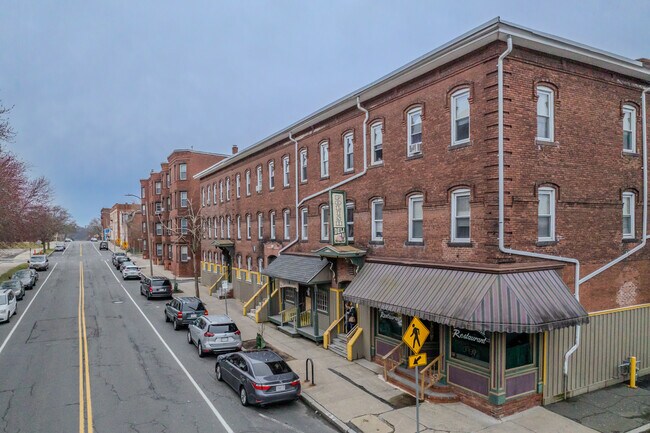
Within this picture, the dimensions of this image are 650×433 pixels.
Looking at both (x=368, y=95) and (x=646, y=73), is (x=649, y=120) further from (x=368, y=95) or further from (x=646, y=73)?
(x=368, y=95)

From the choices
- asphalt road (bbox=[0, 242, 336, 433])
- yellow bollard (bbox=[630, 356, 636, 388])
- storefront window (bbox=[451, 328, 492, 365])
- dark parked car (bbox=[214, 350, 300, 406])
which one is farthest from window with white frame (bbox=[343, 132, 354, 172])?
yellow bollard (bbox=[630, 356, 636, 388])

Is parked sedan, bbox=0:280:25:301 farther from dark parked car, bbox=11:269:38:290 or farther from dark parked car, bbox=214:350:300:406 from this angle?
dark parked car, bbox=214:350:300:406

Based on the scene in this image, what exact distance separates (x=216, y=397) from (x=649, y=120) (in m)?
18.1

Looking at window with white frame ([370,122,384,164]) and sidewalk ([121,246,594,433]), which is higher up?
window with white frame ([370,122,384,164])

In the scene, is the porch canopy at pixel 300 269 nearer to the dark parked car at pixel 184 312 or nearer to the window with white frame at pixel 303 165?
the dark parked car at pixel 184 312

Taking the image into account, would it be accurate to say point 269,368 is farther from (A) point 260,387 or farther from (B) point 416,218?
(B) point 416,218

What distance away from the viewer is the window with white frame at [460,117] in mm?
13711

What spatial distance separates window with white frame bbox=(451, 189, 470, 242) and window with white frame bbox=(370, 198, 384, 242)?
4.24 meters

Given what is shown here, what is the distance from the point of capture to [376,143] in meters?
18.1

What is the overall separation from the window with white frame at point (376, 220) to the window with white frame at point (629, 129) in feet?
29.5

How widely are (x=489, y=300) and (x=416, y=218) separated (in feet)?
15.6

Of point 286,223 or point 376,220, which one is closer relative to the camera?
point 376,220

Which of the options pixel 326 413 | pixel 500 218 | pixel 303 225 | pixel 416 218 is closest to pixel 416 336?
pixel 326 413

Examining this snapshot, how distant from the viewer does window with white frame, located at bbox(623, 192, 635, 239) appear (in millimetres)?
15695
